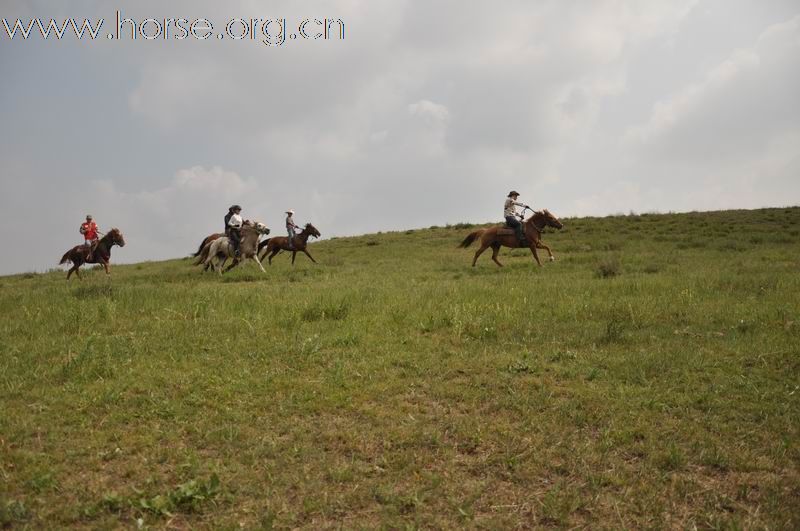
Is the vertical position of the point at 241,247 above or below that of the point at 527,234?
below

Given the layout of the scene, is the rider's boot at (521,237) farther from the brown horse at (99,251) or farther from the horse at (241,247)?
the brown horse at (99,251)

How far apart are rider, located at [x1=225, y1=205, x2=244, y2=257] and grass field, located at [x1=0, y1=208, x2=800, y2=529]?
8808mm

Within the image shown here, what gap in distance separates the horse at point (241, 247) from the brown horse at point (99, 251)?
3.77 metres

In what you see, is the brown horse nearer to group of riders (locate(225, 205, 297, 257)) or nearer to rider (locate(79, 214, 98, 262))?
rider (locate(79, 214, 98, 262))

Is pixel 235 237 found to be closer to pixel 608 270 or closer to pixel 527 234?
pixel 527 234

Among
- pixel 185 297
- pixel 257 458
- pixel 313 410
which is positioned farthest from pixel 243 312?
pixel 257 458

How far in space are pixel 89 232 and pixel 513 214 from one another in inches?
643

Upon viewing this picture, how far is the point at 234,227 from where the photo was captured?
20656mm

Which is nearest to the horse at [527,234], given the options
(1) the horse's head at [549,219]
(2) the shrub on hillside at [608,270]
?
(1) the horse's head at [549,219]

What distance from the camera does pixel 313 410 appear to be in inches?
245

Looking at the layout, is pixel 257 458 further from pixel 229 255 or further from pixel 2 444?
pixel 229 255

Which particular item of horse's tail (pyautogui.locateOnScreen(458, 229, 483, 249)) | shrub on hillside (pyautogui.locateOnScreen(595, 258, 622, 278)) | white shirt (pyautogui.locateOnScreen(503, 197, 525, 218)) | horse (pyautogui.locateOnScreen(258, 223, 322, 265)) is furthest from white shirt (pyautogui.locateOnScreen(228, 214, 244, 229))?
shrub on hillside (pyautogui.locateOnScreen(595, 258, 622, 278))

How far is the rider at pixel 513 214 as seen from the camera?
66.4 ft

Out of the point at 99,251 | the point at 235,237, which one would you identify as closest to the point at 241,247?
the point at 235,237
